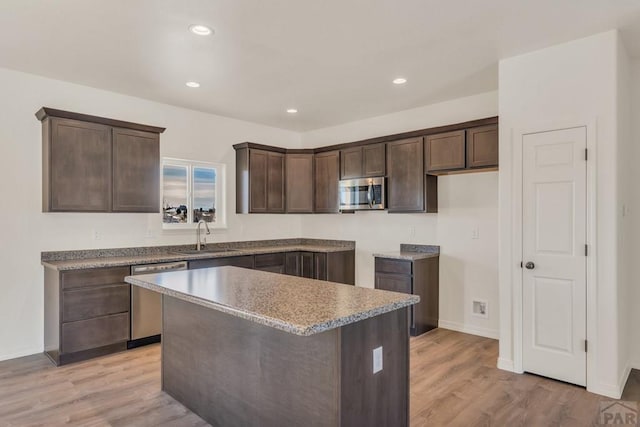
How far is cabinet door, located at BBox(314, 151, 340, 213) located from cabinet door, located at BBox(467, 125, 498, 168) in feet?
6.31

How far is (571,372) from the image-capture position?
10.2 feet

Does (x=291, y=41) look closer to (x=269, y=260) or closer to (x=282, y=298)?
(x=282, y=298)

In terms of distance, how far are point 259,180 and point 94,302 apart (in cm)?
254

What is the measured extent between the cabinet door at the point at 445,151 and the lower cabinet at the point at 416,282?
43.3 inches

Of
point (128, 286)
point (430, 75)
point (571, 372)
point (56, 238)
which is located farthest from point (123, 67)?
point (571, 372)

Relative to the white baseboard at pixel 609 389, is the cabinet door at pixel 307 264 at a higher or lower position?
higher

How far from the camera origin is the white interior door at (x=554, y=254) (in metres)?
3.06

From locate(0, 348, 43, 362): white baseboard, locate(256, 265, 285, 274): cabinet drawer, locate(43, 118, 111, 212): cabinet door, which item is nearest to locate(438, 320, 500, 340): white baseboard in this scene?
locate(256, 265, 285, 274): cabinet drawer

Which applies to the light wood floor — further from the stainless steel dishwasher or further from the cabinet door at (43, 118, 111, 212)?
the cabinet door at (43, 118, 111, 212)

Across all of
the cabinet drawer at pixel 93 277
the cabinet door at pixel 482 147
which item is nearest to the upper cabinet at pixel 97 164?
the cabinet drawer at pixel 93 277

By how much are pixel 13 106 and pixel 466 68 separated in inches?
170

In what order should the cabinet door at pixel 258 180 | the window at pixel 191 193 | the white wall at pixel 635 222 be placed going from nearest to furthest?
the white wall at pixel 635 222
the window at pixel 191 193
the cabinet door at pixel 258 180

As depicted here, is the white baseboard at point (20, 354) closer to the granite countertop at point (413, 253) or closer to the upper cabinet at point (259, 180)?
the upper cabinet at point (259, 180)

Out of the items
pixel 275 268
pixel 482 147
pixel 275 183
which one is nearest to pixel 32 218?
pixel 275 268
